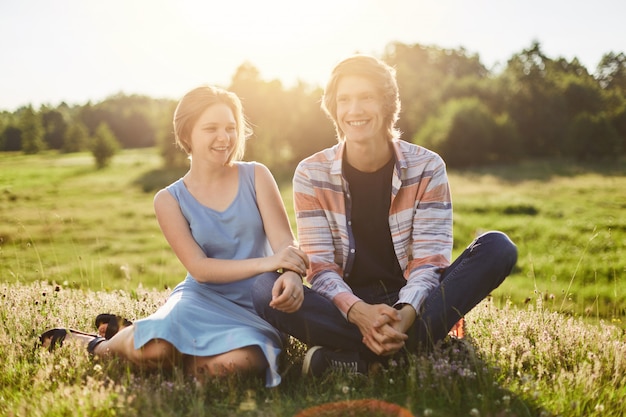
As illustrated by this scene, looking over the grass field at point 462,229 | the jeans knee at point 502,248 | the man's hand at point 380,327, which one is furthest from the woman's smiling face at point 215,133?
the jeans knee at point 502,248

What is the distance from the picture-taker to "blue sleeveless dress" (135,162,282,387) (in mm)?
3752

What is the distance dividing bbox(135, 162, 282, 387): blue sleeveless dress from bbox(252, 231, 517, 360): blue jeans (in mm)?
238

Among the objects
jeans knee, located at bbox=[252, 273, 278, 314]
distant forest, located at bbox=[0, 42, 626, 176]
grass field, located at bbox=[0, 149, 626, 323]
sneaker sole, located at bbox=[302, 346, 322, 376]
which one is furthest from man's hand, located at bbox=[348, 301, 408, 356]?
distant forest, located at bbox=[0, 42, 626, 176]

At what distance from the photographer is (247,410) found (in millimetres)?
3219

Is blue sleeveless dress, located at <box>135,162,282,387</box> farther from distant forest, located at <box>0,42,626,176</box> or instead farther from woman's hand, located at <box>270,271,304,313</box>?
distant forest, located at <box>0,42,626,176</box>

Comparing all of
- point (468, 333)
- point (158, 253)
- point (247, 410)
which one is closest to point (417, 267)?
point (468, 333)

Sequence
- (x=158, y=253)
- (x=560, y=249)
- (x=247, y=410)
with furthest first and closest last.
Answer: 1. (x=158, y=253)
2. (x=560, y=249)
3. (x=247, y=410)

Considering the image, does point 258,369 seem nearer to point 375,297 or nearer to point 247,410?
point 247,410

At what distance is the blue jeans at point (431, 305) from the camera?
12.5 feet

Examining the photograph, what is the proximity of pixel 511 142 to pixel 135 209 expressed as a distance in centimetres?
3107

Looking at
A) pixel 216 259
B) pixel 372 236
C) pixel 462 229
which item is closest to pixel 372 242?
pixel 372 236

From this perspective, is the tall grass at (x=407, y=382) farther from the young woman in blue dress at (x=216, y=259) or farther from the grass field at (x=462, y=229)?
the grass field at (x=462, y=229)

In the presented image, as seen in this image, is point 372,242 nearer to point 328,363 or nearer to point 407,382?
point 328,363

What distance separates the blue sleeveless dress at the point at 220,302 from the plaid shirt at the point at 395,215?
394 mm
